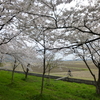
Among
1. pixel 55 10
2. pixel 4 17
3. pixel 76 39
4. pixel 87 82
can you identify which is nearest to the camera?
pixel 55 10

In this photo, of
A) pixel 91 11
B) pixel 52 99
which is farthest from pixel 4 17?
pixel 52 99

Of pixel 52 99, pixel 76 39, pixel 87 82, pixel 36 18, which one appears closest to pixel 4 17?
pixel 36 18

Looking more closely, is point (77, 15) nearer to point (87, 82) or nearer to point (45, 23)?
point (45, 23)

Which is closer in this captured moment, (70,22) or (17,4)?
(17,4)

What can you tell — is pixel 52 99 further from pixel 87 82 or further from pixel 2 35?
pixel 87 82

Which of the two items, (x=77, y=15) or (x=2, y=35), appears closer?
(x=77, y=15)

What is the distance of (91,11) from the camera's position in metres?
3.69

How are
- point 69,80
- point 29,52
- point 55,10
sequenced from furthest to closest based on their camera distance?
point 69,80 < point 29,52 < point 55,10

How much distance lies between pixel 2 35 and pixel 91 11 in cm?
534

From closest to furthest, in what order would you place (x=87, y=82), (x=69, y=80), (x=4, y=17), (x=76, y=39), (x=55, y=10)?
(x=55, y=10)
(x=4, y=17)
(x=76, y=39)
(x=87, y=82)
(x=69, y=80)

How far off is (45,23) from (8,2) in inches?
68.2

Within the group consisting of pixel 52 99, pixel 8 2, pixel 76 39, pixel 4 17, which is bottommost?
pixel 52 99

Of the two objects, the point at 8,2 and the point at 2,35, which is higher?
the point at 8,2

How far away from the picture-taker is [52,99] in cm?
646
